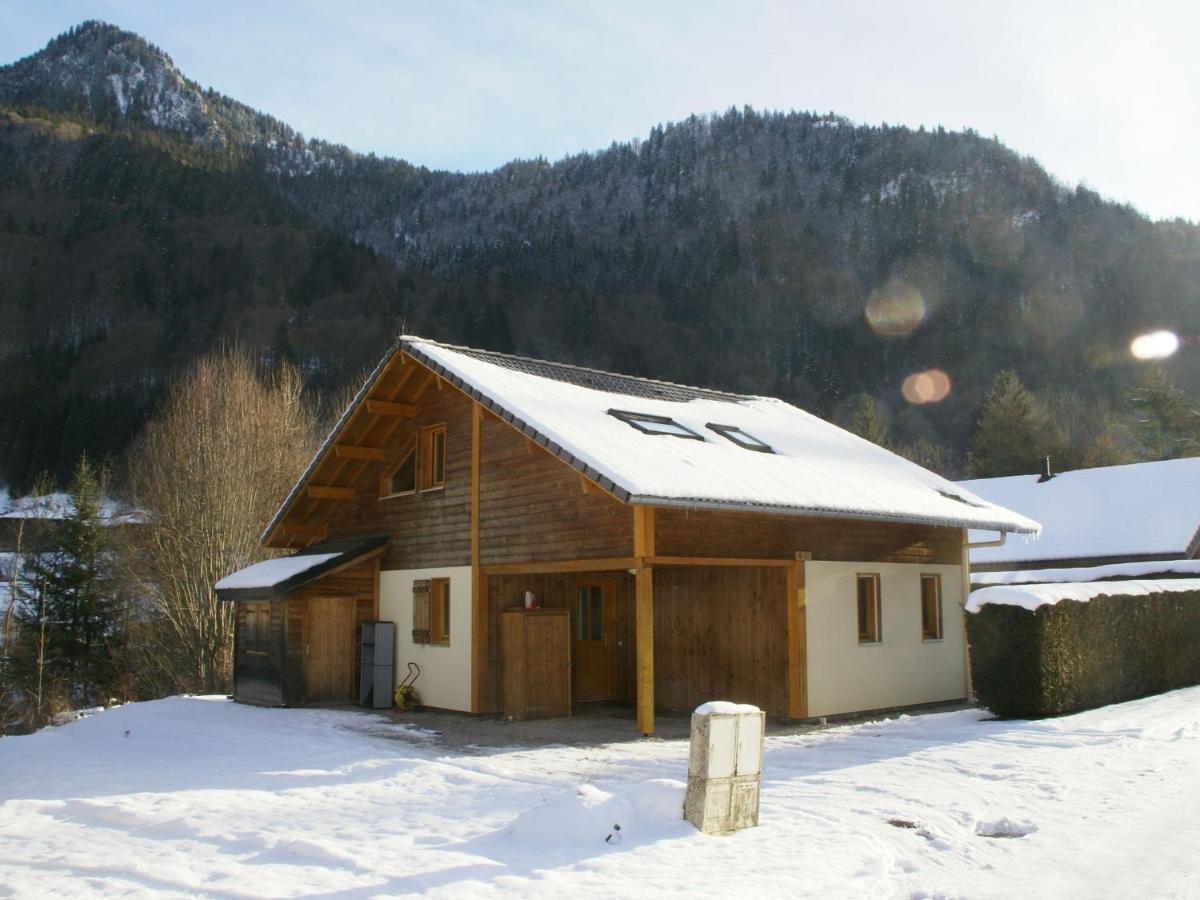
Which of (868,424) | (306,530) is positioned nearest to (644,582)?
(306,530)

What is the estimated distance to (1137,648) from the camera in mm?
15352

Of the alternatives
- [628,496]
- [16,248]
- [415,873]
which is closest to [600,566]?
[628,496]

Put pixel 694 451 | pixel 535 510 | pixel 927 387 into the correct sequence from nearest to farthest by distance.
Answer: pixel 694 451
pixel 535 510
pixel 927 387

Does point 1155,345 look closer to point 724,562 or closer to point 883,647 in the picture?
point 883,647

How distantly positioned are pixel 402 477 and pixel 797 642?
288 inches

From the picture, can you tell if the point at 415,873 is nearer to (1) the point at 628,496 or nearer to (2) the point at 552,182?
(1) the point at 628,496

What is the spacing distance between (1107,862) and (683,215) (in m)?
100

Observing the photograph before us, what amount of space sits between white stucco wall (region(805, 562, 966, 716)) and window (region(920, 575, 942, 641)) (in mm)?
119

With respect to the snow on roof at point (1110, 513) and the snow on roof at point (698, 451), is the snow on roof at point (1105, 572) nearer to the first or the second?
the snow on roof at point (1110, 513)

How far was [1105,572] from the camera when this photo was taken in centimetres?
2562

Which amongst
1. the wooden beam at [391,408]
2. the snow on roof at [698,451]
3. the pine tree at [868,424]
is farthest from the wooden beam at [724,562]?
the pine tree at [868,424]

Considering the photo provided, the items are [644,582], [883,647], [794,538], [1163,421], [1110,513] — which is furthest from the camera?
[1163,421]

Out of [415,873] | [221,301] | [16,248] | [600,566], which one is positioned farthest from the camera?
[16,248]

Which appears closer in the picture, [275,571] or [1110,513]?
[275,571]
